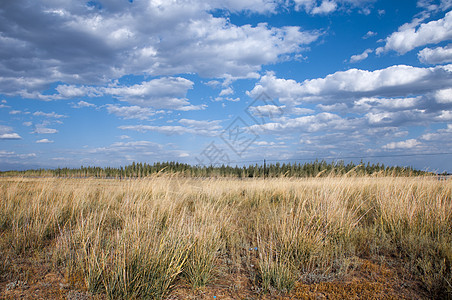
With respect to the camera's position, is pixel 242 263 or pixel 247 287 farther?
pixel 242 263

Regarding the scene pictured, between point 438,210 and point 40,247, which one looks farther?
point 438,210

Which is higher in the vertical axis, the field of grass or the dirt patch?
the field of grass

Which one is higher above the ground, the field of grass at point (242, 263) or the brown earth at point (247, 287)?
the field of grass at point (242, 263)

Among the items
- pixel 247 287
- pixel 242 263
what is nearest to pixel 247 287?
pixel 247 287

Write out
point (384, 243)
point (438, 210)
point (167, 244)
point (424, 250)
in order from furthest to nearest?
point (438, 210) < point (384, 243) < point (424, 250) < point (167, 244)

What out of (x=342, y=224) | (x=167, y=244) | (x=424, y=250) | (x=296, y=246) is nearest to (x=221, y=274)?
(x=167, y=244)

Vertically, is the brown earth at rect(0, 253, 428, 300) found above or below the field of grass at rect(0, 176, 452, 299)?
below

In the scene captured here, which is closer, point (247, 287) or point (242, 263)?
point (247, 287)

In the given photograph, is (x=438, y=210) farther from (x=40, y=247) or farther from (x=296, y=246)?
(x=40, y=247)

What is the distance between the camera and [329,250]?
4.08 metres

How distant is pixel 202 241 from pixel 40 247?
122 inches

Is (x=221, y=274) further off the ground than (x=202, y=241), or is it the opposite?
(x=202, y=241)

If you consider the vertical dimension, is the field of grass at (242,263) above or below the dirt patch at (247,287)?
above

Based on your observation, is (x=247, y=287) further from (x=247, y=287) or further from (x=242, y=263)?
(x=242, y=263)
